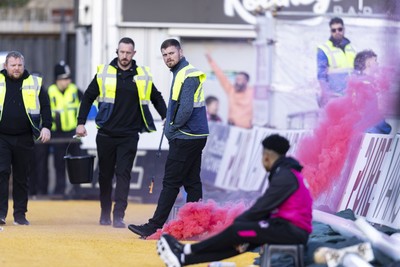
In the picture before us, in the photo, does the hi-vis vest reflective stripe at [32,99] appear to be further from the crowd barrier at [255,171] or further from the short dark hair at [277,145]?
the short dark hair at [277,145]

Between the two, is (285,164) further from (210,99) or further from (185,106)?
(210,99)

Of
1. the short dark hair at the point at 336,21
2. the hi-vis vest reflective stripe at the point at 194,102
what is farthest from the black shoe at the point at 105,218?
the short dark hair at the point at 336,21

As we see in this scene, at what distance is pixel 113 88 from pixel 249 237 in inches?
202

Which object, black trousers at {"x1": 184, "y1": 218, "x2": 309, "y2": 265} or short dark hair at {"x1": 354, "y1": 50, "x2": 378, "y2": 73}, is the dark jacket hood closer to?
black trousers at {"x1": 184, "y1": 218, "x2": 309, "y2": 265}

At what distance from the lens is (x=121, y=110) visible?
49.5ft

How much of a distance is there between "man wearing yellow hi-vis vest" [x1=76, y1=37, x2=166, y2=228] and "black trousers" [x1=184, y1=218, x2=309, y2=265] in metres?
4.75

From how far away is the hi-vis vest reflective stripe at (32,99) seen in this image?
15.5 meters

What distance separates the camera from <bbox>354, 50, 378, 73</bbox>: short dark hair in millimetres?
16047

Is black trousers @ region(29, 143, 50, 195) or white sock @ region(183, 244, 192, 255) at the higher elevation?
white sock @ region(183, 244, 192, 255)

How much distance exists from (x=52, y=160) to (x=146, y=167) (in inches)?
144

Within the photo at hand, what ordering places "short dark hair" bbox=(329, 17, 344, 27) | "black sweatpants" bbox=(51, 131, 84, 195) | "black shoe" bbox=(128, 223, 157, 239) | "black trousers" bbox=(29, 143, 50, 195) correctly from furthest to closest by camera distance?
"black trousers" bbox=(29, 143, 50, 195), "black sweatpants" bbox=(51, 131, 84, 195), "short dark hair" bbox=(329, 17, 344, 27), "black shoe" bbox=(128, 223, 157, 239)

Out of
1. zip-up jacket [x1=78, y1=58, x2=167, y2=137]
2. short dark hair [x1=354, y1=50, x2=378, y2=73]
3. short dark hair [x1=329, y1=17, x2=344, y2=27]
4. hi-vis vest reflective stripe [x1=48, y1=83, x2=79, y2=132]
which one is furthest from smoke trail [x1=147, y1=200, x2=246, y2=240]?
hi-vis vest reflective stripe [x1=48, y1=83, x2=79, y2=132]

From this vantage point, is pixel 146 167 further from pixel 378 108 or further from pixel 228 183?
pixel 378 108

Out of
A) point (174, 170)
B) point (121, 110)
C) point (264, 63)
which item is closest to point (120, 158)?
point (121, 110)
